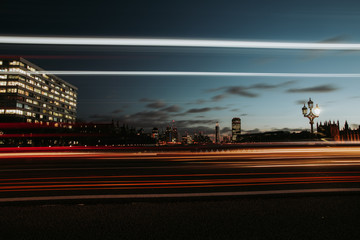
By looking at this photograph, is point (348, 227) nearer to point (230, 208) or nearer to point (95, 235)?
point (230, 208)

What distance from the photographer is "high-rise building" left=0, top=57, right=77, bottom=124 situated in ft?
341

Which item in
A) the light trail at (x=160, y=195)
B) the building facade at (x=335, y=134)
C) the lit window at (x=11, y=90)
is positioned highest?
the lit window at (x=11, y=90)

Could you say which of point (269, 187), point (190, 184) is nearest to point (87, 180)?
point (190, 184)

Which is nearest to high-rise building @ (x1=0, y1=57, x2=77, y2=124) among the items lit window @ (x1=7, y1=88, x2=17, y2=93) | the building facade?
lit window @ (x1=7, y1=88, x2=17, y2=93)

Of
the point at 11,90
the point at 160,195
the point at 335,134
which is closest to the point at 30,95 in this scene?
the point at 11,90

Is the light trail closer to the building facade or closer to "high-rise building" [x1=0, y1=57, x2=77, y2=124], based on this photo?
the building facade

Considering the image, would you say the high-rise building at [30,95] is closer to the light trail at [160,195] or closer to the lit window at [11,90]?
the lit window at [11,90]

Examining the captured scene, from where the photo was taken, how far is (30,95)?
114 metres

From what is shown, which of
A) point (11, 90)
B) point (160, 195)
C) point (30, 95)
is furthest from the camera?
point (30, 95)

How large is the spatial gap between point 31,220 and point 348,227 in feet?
17.2

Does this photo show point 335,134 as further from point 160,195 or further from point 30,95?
point 30,95

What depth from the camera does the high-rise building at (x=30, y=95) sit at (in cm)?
10388

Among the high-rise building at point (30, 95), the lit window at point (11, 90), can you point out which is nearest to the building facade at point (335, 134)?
the high-rise building at point (30, 95)

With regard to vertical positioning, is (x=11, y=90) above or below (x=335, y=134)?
above
